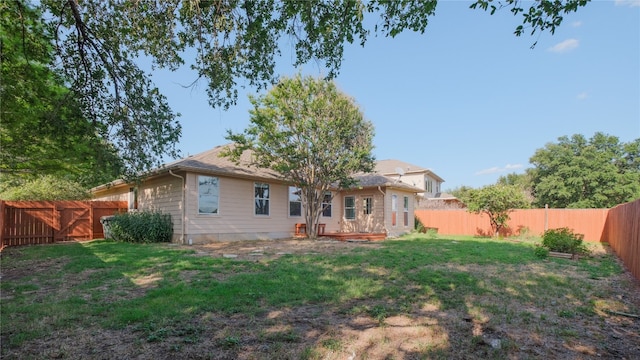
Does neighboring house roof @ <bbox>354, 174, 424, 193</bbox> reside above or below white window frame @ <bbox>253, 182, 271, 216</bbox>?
above

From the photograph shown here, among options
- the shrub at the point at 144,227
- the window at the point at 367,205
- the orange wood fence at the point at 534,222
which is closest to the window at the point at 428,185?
the orange wood fence at the point at 534,222

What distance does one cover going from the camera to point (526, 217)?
714 inches

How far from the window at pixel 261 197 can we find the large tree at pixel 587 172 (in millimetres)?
28527

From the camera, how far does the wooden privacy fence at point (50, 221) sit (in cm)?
1255

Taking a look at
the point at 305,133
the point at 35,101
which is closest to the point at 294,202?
the point at 305,133

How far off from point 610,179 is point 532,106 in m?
23.4

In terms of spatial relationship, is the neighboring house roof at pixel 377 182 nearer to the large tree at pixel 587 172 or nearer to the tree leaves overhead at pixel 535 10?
the tree leaves overhead at pixel 535 10

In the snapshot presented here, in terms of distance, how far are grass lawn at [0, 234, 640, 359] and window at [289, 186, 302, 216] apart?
8.10 meters

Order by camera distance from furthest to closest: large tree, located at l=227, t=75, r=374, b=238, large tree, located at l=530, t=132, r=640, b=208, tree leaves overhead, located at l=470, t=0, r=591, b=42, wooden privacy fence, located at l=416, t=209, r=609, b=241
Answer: large tree, located at l=530, t=132, r=640, b=208
wooden privacy fence, located at l=416, t=209, r=609, b=241
large tree, located at l=227, t=75, r=374, b=238
tree leaves overhead, located at l=470, t=0, r=591, b=42

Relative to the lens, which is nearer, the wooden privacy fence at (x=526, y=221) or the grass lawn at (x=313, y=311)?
the grass lawn at (x=313, y=311)

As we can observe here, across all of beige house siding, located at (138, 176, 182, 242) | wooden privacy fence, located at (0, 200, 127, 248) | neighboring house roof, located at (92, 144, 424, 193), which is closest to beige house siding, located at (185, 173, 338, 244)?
neighboring house roof, located at (92, 144, 424, 193)

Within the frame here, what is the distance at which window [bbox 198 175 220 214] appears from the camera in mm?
12375

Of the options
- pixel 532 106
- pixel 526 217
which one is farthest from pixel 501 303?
pixel 526 217

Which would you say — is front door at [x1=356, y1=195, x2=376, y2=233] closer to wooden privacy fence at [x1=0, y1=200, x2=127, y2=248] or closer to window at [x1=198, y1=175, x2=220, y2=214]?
window at [x1=198, y1=175, x2=220, y2=214]
